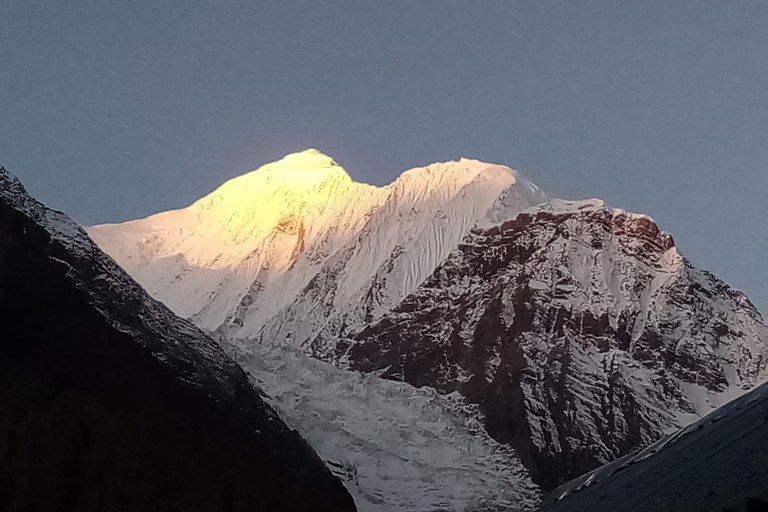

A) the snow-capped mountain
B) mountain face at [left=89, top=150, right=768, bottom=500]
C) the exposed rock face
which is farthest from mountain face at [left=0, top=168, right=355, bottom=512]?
the snow-capped mountain

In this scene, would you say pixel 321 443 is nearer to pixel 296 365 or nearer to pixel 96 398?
pixel 296 365

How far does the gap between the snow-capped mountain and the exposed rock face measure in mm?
5956

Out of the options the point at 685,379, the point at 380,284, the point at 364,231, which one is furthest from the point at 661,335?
the point at 364,231

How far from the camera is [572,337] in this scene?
9638 cm

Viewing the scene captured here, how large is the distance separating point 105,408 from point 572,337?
212ft

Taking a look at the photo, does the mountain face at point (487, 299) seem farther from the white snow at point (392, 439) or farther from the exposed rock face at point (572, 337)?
the white snow at point (392, 439)

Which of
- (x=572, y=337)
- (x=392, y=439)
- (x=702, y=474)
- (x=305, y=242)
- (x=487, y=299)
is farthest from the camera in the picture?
(x=305, y=242)

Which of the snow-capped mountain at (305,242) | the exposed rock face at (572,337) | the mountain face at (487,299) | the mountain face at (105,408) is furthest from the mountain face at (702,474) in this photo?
the snow-capped mountain at (305,242)

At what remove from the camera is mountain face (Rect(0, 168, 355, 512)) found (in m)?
35.1

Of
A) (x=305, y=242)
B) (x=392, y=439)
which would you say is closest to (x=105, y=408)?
(x=392, y=439)

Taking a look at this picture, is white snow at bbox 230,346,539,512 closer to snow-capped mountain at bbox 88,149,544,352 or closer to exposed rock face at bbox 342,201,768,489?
exposed rock face at bbox 342,201,768,489

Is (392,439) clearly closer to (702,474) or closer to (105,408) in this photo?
(105,408)

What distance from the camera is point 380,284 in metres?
112

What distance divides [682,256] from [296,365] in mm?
46532
